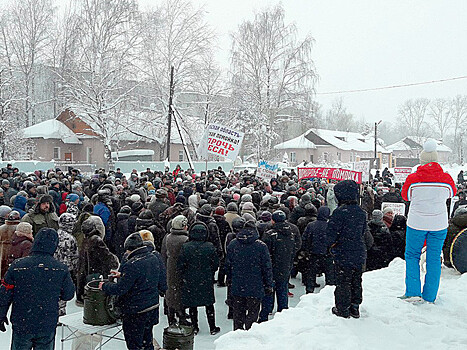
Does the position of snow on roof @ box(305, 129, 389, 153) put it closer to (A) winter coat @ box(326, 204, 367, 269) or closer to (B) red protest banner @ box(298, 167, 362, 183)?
(B) red protest banner @ box(298, 167, 362, 183)

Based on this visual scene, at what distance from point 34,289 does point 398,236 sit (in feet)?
18.8

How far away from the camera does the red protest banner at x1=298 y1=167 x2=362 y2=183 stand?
13.1 m

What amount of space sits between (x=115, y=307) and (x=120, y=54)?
3149 centimetres

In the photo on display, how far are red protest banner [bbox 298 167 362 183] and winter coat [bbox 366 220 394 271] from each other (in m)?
5.53

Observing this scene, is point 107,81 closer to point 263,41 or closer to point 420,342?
point 263,41

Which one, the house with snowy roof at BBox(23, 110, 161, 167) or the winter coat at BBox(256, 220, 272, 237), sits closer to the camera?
the winter coat at BBox(256, 220, 272, 237)

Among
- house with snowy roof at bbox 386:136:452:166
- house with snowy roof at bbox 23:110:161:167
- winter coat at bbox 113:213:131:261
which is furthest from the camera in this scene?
house with snowy roof at bbox 386:136:452:166

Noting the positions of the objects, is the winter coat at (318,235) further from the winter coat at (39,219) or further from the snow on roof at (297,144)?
the snow on roof at (297,144)

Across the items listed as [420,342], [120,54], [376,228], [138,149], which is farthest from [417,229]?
[138,149]

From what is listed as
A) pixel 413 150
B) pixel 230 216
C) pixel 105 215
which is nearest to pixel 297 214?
pixel 230 216

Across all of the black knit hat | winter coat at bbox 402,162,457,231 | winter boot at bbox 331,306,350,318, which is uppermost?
winter coat at bbox 402,162,457,231

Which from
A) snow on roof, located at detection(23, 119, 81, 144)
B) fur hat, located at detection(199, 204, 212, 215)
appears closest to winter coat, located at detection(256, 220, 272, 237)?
fur hat, located at detection(199, 204, 212, 215)

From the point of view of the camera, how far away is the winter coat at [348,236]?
468 centimetres

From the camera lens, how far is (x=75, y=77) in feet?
111
